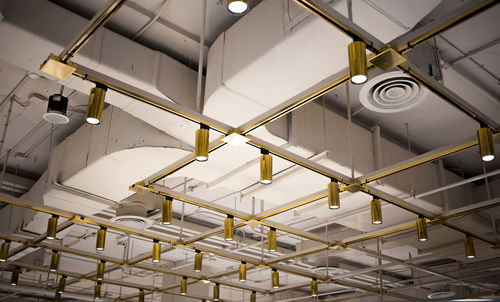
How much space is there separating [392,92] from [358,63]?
72.0 inches

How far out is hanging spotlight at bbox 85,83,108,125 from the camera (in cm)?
305

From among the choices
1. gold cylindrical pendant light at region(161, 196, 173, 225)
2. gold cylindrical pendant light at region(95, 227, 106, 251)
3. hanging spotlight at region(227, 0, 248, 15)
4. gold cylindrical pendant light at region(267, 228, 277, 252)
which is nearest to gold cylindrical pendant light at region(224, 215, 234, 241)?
gold cylindrical pendant light at region(267, 228, 277, 252)

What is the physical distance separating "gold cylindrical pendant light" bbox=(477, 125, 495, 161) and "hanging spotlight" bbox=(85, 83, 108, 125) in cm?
276

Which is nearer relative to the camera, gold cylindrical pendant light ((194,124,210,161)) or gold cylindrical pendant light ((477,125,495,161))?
gold cylindrical pendant light ((194,124,210,161))

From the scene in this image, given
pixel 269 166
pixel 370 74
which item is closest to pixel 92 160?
pixel 269 166

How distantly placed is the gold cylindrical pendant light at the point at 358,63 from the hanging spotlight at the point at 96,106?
1.56 m

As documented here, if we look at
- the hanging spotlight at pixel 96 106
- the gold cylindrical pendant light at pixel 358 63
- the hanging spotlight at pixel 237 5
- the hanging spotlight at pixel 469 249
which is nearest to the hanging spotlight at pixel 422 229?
the hanging spotlight at pixel 469 249

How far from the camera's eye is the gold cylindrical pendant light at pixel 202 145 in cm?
348

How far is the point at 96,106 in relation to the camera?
312cm

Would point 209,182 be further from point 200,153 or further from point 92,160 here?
point 200,153

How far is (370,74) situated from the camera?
4.45 metres

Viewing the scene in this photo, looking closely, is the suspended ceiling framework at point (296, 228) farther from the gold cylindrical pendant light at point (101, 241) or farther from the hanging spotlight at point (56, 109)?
the hanging spotlight at point (56, 109)

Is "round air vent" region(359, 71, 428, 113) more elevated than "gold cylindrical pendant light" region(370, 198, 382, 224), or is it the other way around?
"round air vent" region(359, 71, 428, 113)

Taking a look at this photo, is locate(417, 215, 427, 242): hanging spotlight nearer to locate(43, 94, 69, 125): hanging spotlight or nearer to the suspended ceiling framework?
the suspended ceiling framework
